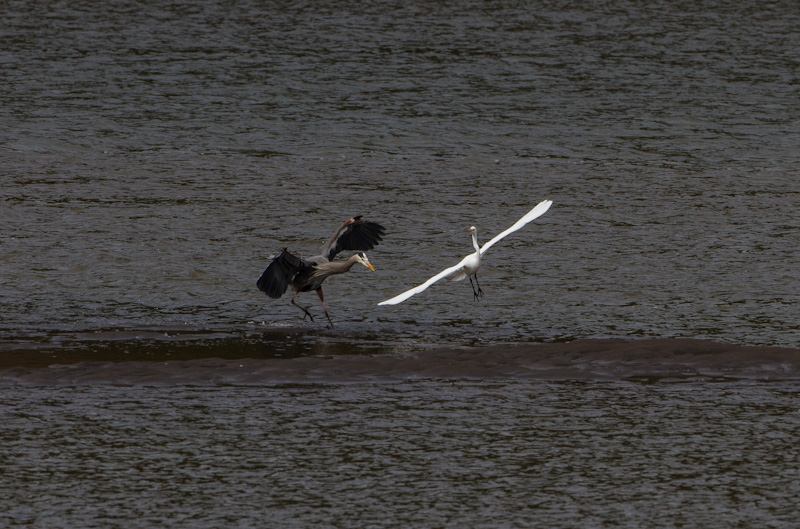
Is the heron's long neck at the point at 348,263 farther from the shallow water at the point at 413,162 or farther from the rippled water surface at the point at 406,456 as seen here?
the rippled water surface at the point at 406,456

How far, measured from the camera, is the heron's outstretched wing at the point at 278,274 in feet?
38.8

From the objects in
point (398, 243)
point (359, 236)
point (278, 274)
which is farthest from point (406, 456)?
point (398, 243)

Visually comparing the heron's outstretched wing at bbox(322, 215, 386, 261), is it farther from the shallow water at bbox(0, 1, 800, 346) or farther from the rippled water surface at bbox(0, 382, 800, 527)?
the rippled water surface at bbox(0, 382, 800, 527)

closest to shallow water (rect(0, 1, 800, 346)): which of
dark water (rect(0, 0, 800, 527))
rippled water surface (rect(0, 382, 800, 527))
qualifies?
dark water (rect(0, 0, 800, 527))

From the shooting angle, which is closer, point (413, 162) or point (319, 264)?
point (319, 264)

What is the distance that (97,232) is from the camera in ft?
48.6

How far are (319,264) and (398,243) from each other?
2.35 metres

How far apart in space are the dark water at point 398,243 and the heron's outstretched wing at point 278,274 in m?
0.35

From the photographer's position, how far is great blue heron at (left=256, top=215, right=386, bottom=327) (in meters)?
11.9

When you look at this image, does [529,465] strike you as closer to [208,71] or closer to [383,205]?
[383,205]

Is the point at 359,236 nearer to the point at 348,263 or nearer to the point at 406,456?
the point at 348,263

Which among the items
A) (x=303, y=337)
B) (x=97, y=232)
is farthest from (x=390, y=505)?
(x=97, y=232)

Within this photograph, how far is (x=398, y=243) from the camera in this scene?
14664 mm

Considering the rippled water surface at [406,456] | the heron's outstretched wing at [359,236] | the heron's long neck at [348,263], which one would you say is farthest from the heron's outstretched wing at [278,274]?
the rippled water surface at [406,456]
